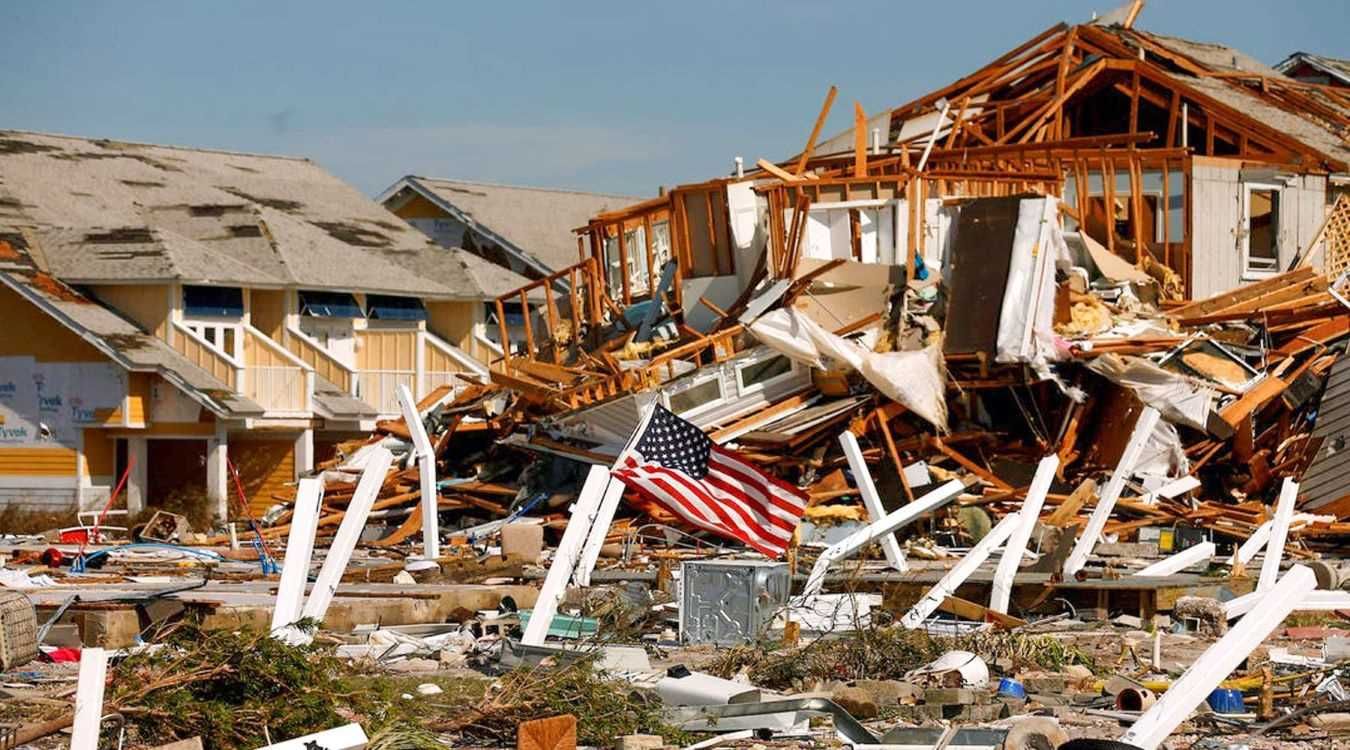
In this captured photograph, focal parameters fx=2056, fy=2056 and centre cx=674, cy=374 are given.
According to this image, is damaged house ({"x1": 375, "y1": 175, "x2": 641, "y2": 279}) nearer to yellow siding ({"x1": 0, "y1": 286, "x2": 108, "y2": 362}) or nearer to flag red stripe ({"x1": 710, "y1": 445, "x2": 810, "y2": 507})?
yellow siding ({"x1": 0, "y1": 286, "x2": 108, "y2": 362})

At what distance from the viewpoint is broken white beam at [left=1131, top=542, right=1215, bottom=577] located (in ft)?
61.6

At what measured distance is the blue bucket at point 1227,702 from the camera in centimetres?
1202

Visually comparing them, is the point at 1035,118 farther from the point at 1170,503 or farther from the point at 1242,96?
the point at 1170,503

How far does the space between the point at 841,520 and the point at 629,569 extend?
3.66m

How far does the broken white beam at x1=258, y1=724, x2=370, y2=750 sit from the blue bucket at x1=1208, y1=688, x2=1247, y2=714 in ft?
16.7

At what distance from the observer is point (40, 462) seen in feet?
131

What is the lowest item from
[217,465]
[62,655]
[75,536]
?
[62,655]

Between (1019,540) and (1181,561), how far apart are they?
392cm

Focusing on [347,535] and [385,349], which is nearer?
[347,535]

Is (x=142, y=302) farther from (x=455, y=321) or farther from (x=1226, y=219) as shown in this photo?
(x=1226, y=219)

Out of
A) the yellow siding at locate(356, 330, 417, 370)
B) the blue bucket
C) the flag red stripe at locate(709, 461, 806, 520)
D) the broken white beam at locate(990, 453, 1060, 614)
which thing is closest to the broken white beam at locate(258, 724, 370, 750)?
the blue bucket

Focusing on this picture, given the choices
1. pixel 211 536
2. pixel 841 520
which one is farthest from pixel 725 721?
pixel 211 536

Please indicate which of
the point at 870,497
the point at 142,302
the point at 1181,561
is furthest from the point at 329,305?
the point at 1181,561

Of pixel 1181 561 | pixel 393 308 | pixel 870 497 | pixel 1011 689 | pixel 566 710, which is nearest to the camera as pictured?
pixel 566 710
